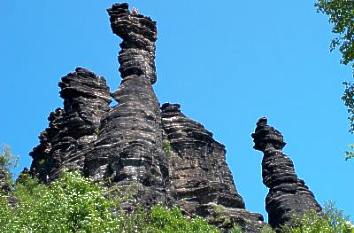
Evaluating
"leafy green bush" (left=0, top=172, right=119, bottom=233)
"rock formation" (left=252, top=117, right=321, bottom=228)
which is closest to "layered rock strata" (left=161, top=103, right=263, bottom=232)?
"rock formation" (left=252, top=117, right=321, bottom=228)

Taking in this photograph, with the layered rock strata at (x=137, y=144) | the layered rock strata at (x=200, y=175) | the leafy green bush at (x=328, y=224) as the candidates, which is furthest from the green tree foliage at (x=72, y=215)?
the layered rock strata at (x=200, y=175)

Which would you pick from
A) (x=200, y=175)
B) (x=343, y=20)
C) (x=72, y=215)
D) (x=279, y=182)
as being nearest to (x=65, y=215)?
(x=72, y=215)

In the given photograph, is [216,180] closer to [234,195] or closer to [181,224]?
[234,195]

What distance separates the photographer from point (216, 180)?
65.5 meters

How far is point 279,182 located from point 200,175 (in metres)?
8.99

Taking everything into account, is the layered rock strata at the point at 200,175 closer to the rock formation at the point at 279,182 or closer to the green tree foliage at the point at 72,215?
the rock formation at the point at 279,182

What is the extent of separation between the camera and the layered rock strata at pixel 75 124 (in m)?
56.0

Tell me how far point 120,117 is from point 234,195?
17.4 m

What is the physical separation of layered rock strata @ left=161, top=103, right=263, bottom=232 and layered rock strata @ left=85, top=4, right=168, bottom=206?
302 inches

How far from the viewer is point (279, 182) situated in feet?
222

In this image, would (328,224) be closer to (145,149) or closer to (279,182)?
(145,149)

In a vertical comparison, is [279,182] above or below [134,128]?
above

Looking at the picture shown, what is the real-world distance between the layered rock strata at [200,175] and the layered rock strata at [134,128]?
7674 mm

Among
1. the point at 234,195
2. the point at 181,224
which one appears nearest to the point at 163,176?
the point at 181,224
